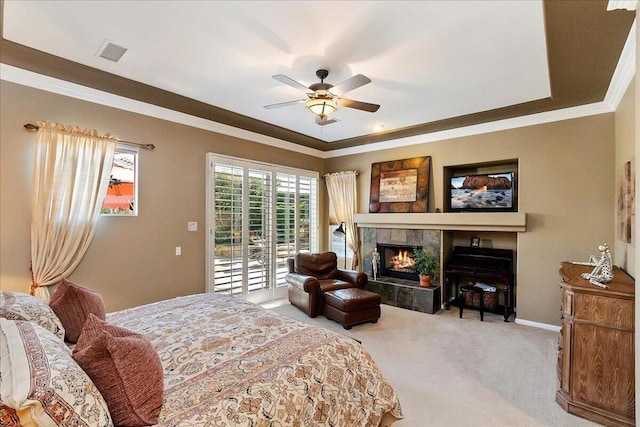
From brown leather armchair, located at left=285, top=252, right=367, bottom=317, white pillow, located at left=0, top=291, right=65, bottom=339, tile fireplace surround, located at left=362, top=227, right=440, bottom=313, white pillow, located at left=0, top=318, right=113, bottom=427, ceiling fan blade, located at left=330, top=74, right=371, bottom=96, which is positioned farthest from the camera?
tile fireplace surround, located at left=362, top=227, right=440, bottom=313

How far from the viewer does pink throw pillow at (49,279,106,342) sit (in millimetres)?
1939

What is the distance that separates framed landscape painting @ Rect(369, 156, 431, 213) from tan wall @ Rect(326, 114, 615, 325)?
3.19 feet

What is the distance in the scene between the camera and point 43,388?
3.21 feet

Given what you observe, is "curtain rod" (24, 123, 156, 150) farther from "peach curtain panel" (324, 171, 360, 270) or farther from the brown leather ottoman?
"peach curtain panel" (324, 171, 360, 270)

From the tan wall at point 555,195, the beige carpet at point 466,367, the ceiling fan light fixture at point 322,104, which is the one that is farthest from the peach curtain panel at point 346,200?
the ceiling fan light fixture at point 322,104

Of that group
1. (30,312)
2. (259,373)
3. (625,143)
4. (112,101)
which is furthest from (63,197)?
(625,143)

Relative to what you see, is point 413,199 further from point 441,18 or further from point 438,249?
point 441,18

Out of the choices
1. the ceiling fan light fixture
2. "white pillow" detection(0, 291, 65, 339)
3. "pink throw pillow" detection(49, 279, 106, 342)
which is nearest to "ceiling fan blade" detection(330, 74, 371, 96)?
the ceiling fan light fixture

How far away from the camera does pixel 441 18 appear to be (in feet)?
7.23

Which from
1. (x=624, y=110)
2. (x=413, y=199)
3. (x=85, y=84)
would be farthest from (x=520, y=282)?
(x=85, y=84)

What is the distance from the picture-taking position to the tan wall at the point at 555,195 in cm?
372

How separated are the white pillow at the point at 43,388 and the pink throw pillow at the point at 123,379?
0.05 metres

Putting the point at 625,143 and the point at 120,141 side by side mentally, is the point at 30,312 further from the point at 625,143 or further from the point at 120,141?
the point at 625,143

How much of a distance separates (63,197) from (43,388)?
114 inches
